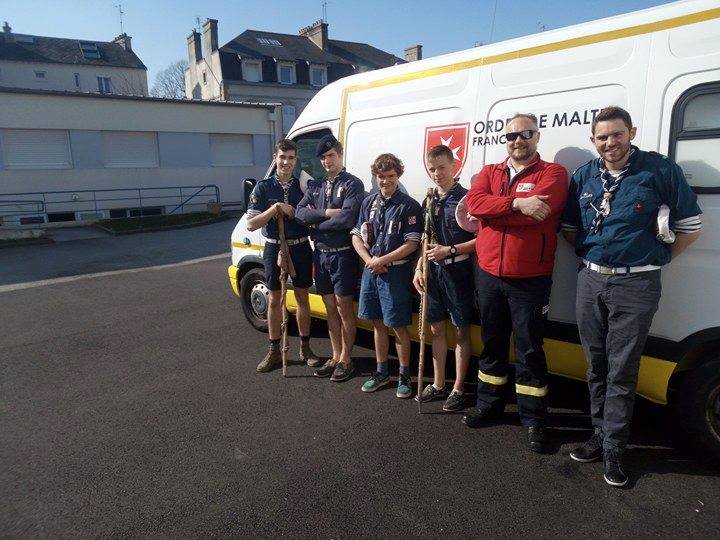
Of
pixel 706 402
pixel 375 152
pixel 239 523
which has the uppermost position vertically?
pixel 375 152

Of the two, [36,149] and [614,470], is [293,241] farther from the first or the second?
[36,149]

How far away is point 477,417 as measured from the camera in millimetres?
3750

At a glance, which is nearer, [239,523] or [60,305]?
[239,523]

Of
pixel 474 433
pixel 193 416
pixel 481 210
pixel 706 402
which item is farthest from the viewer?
pixel 193 416

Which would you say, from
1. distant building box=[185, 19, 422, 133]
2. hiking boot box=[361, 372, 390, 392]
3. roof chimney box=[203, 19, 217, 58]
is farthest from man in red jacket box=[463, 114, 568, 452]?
roof chimney box=[203, 19, 217, 58]

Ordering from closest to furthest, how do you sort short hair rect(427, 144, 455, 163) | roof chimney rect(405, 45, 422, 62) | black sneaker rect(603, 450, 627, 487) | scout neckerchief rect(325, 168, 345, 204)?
black sneaker rect(603, 450, 627, 487) → short hair rect(427, 144, 455, 163) → scout neckerchief rect(325, 168, 345, 204) → roof chimney rect(405, 45, 422, 62)

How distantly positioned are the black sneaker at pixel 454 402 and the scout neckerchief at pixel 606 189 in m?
1.66

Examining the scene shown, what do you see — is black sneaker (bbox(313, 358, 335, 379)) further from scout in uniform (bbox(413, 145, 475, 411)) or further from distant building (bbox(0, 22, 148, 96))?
distant building (bbox(0, 22, 148, 96))

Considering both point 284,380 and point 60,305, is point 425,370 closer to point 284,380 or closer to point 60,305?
point 284,380

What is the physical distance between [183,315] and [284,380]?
2716 mm

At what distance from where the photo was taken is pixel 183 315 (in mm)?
6809

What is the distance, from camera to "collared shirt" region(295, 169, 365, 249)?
424 cm

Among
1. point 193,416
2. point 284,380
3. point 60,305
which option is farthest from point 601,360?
point 60,305

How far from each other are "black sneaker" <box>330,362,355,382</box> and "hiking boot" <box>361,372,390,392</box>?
9.5 inches
